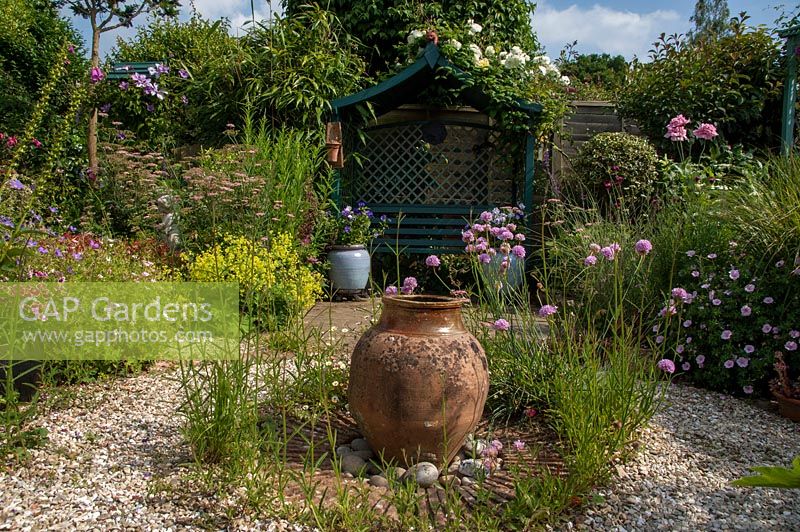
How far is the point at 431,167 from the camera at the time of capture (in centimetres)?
773

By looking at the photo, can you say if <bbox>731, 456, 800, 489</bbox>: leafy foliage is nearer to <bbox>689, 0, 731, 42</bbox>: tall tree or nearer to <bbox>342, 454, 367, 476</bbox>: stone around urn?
<bbox>342, 454, 367, 476</bbox>: stone around urn

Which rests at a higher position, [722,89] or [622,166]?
[722,89]

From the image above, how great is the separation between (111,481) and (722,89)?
765 cm

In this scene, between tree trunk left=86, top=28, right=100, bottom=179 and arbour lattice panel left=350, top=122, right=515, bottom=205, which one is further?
arbour lattice panel left=350, top=122, right=515, bottom=205

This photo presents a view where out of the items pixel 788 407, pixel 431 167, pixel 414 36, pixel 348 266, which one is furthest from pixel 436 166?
pixel 788 407

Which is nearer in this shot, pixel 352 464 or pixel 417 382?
pixel 417 382

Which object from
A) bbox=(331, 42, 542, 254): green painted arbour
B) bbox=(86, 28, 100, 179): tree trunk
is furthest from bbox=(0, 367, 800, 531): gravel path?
bbox=(86, 28, 100, 179): tree trunk

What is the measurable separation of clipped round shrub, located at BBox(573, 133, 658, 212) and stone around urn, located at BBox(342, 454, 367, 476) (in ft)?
16.5

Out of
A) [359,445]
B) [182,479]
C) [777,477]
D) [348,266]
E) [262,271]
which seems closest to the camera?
[777,477]

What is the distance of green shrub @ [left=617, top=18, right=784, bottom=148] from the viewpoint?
7422mm

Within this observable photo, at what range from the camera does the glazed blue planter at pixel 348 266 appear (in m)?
6.31

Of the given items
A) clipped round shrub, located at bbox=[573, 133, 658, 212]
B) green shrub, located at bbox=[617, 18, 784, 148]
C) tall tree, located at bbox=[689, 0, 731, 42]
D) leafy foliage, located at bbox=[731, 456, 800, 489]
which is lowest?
leafy foliage, located at bbox=[731, 456, 800, 489]

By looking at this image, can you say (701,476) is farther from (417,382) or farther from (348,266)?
(348,266)

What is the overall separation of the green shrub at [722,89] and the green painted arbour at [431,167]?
1918 mm
